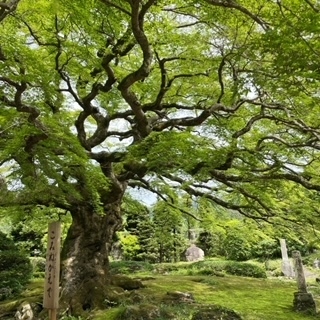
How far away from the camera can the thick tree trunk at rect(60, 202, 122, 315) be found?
737 centimetres

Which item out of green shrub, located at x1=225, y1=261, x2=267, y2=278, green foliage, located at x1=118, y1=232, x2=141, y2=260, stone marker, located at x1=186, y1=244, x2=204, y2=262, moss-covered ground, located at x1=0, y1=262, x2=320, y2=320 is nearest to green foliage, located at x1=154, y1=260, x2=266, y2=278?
green shrub, located at x1=225, y1=261, x2=267, y2=278

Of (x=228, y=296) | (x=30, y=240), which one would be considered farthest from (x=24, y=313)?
(x=30, y=240)

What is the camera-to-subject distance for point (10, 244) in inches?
417

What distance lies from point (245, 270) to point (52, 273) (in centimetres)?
1238

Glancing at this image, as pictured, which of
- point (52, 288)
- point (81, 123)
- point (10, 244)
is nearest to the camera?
point (52, 288)

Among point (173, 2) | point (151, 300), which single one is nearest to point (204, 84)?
point (173, 2)

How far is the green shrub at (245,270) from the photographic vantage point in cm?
1548

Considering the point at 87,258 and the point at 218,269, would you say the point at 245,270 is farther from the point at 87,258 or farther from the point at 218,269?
the point at 87,258

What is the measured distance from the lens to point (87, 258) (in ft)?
25.6

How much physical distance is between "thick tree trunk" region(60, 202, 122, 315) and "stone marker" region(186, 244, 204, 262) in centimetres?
1383

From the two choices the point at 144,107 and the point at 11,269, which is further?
the point at 11,269

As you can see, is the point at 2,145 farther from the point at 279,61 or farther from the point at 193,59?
the point at 279,61

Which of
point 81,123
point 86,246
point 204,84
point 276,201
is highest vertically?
point 204,84

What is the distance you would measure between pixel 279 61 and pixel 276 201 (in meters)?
5.34
